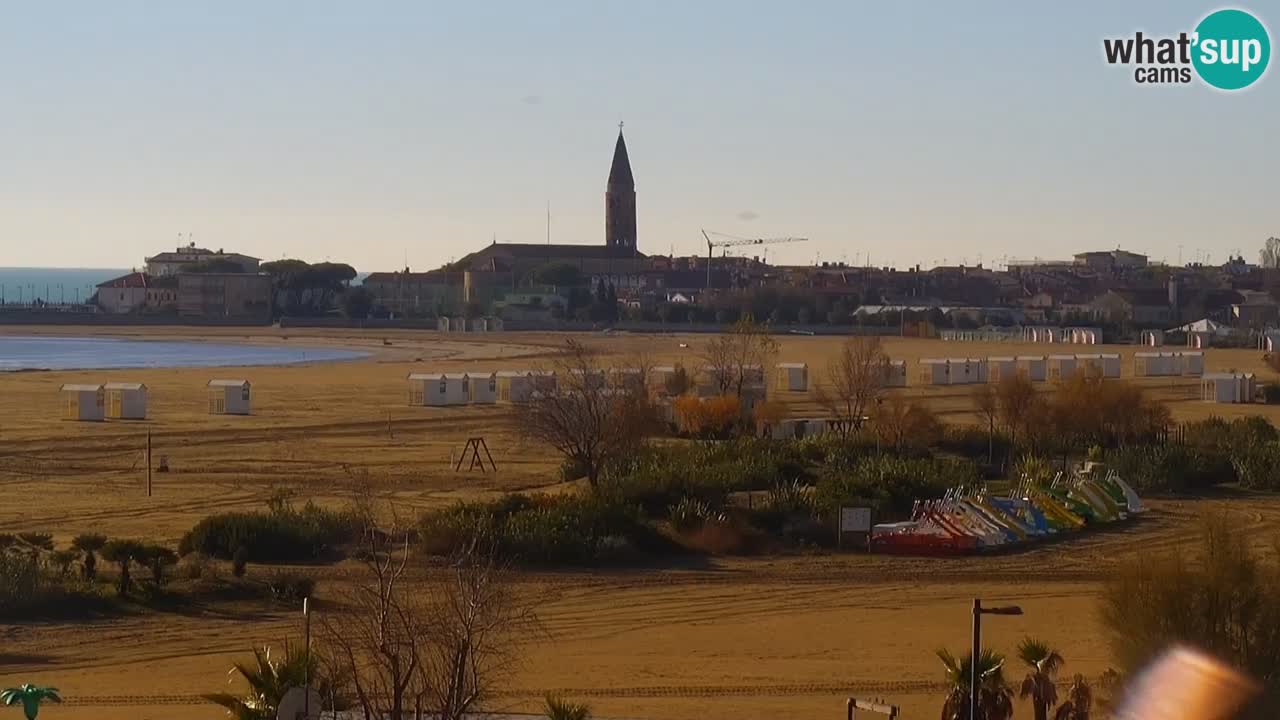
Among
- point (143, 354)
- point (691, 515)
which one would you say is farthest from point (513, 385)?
point (143, 354)

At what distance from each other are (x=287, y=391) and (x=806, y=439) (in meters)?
19.8

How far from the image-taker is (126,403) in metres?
37.4

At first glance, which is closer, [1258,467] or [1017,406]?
[1258,467]

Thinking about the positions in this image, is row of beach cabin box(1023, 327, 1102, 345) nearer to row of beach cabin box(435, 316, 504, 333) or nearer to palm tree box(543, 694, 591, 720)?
row of beach cabin box(435, 316, 504, 333)

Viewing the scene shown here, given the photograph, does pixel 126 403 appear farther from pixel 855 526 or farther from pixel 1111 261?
pixel 1111 261

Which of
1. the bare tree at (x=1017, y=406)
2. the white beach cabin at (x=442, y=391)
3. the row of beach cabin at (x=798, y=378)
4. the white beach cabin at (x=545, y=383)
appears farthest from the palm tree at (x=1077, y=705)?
the row of beach cabin at (x=798, y=378)

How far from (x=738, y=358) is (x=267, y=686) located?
30923 mm

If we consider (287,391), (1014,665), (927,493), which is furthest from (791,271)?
(1014,665)

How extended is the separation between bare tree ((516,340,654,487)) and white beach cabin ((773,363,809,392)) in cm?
1765

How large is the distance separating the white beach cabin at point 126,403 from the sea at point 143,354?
18893mm

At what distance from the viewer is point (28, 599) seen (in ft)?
53.2

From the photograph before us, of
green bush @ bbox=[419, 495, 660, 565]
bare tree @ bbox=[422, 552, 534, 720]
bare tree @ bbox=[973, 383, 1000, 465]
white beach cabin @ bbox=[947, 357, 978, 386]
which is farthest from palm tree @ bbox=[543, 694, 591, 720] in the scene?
white beach cabin @ bbox=[947, 357, 978, 386]

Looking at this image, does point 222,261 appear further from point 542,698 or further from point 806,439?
point 542,698

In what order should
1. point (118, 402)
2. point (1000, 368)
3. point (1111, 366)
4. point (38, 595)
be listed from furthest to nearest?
point (1111, 366)
point (1000, 368)
point (118, 402)
point (38, 595)
